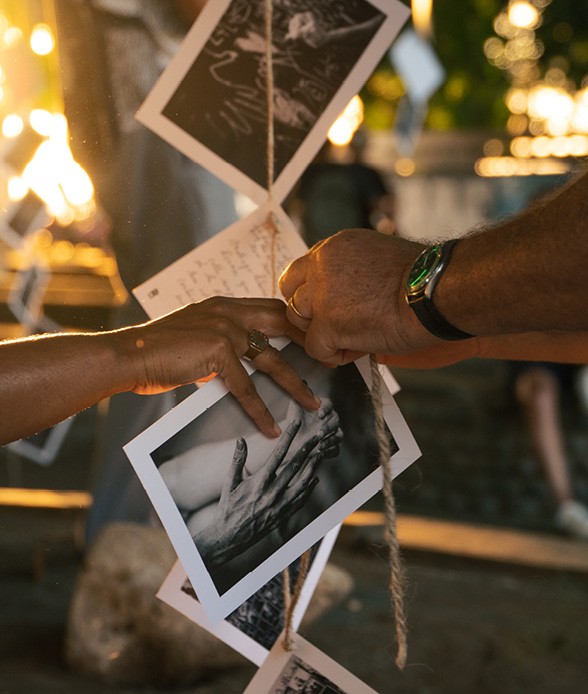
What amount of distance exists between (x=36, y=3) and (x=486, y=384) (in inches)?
182

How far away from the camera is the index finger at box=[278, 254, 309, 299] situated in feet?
3.10

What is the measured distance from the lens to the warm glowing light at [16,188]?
2.51 meters

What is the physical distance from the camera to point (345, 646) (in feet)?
5.73

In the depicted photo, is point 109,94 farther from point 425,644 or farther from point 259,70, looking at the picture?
point 425,644

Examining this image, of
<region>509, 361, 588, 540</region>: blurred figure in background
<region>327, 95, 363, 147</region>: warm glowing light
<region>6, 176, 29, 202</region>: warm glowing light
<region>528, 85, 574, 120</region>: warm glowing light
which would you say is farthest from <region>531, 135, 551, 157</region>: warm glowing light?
<region>6, 176, 29, 202</region>: warm glowing light

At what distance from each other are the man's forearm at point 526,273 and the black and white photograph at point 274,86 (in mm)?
330

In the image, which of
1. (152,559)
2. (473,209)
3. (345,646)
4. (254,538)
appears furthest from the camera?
(473,209)

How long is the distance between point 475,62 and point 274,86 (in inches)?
313

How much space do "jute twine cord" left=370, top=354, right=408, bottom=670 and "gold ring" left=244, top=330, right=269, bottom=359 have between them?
0.11 metres

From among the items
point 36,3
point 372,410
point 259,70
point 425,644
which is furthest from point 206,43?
point 425,644

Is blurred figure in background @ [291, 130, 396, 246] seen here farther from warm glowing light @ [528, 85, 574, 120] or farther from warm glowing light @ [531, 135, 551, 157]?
warm glowing light @ [528, 85, 574, 120]

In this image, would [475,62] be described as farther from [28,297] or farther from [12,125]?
[12,125]

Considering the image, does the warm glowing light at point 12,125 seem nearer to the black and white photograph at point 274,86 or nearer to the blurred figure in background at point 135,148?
the blurred figure in background at point 135,148

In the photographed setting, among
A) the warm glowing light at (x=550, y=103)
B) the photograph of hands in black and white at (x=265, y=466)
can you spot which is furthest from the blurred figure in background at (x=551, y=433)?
the warm glowing light at (x=550, y=103)
